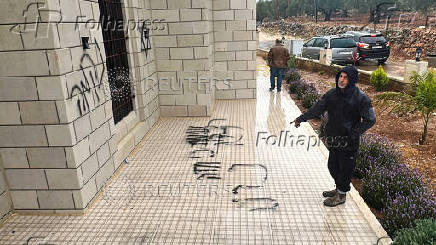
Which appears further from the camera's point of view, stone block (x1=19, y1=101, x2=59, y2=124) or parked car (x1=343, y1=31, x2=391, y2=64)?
parked car (x1=343, y1=31, x2=391, y2=64)

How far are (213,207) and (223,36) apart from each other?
269 inches

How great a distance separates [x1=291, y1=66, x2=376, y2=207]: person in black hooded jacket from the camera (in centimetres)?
365

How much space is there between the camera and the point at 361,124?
3691 millimetres

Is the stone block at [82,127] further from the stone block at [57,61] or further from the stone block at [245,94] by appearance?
the stone block at [245,94]

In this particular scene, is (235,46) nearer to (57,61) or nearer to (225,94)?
(225,94)

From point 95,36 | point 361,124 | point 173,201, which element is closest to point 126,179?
point 173,201

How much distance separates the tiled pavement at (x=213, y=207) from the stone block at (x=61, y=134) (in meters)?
0.98

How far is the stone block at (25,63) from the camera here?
12.0ft

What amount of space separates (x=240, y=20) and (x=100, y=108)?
6.39 m

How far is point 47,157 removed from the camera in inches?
157

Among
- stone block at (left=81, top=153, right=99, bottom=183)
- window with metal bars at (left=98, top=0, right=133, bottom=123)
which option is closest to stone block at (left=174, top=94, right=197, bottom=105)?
window with metal bars at (left=98, top=0, right=133, bottom=123)

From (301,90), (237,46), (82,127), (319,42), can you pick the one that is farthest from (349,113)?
(319,42)

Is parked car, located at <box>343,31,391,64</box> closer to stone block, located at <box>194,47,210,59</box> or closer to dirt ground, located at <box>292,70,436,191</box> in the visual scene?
dirt ground, located at <box>292,70,436,191</box>

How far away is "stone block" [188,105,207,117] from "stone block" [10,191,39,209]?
4572 mm
